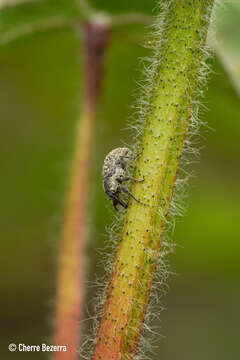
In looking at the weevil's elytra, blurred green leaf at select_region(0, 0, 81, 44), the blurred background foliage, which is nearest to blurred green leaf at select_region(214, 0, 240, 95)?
the weevil's elytra

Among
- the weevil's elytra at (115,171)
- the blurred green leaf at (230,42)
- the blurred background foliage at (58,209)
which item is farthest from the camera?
the blurred background foliage at (58,209)

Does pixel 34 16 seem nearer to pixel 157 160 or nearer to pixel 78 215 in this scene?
pixel 78 215

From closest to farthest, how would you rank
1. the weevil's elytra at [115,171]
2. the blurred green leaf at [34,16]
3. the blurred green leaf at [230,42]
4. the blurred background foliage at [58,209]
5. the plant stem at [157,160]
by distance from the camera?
the plant stem at [157,160] < the weevil's elytra at [115,171] < the blurred green leaf at [230,42] < the blurred green leaf at [34,16] < the blurred background foliage at [58,209]

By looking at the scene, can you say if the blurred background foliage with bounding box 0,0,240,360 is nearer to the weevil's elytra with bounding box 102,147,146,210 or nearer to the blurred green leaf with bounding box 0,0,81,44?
the blurred green leaf with bounding box 0,0,81,44

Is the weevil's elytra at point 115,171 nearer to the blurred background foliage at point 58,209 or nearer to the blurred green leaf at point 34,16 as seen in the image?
the blurred green leaf at point 34,16

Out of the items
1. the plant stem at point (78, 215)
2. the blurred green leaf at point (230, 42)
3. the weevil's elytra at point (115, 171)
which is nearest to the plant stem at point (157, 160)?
the weevil's elytra at point (115, 171)
